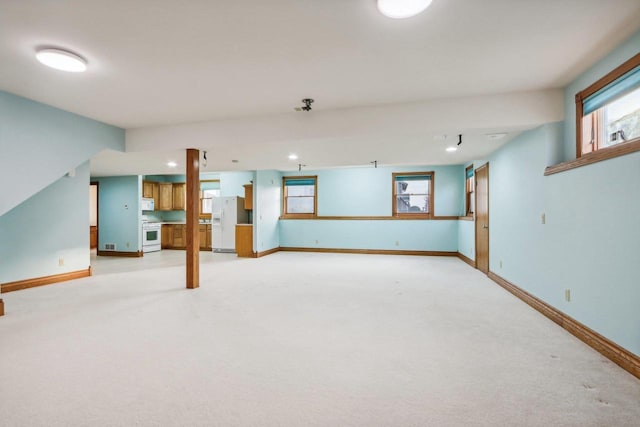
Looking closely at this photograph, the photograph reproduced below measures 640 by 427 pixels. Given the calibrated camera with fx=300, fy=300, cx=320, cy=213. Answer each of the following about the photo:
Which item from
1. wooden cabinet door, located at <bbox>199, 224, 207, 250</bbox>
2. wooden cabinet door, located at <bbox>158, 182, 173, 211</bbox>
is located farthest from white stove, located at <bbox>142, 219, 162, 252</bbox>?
wooden cabinet door, located at <bbox>199, 224, 207, 250</bbox>

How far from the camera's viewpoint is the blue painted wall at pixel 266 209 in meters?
7.44

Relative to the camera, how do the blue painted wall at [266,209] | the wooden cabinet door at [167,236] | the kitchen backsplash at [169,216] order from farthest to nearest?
the kitchen backsplash at [169,216] → the wooden cabinet door at [167,236] → the blue painted wall at [266,209]

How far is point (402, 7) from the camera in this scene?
5.93 feet

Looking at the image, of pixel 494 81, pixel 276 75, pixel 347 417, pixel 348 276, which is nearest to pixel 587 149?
pixel 494 81

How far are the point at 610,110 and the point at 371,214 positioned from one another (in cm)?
570

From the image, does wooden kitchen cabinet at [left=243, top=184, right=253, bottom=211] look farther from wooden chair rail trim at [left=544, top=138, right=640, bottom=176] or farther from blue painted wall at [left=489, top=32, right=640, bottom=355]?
wooden chair rail trim at [left=544, top=138, right=640, bottom=176]

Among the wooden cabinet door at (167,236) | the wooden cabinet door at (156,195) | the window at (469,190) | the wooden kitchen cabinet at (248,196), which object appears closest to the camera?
the window at (469,190)

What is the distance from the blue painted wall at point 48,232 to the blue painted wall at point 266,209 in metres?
3.32

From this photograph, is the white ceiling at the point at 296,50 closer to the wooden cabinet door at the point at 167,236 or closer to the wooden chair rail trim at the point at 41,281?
the wooden chair rail trim at the point at 41,281

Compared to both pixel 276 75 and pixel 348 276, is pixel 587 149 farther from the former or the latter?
pixel 348 276

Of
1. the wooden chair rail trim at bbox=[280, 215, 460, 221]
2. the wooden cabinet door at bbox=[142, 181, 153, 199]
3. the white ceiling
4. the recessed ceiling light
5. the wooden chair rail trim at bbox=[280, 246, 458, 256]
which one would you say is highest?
the white ceiling

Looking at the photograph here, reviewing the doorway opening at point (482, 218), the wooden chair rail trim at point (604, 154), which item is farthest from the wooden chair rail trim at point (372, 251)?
the wooden chair rail trim at point (604, 154)

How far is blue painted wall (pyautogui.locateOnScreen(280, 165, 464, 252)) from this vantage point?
7633mm

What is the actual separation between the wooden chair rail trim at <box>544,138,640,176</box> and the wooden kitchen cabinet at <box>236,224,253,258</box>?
20.3 ft
